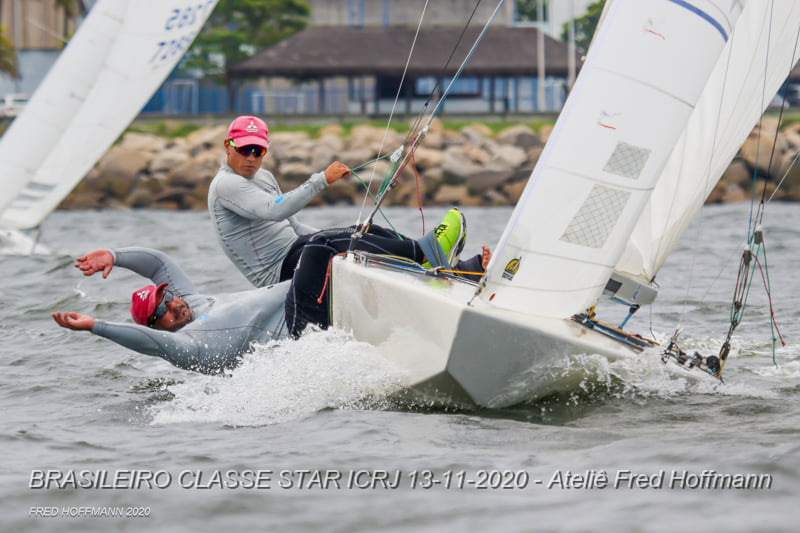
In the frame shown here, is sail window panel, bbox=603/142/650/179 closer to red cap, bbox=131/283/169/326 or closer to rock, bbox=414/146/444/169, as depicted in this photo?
red cap, bbox=131/283/169/326

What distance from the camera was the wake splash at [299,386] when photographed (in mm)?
4496

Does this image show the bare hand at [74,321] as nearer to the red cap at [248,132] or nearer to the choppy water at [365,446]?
the choppy water at [365,446]

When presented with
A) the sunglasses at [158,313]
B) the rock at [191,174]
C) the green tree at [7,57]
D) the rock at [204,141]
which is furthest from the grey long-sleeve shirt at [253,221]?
the green tree at [7,57]

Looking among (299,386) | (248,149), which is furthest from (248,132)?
(299,386)

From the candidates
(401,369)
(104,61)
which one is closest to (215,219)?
(401,369)

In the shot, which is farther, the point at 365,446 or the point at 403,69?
the point at 403,69

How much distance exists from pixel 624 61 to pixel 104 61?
837cm

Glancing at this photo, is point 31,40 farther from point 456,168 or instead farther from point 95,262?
point 95,262

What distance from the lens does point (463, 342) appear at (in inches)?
160

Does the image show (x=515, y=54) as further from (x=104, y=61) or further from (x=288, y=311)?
(x=288, y=311)

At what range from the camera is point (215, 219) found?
539cm

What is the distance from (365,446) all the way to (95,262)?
1744 mm

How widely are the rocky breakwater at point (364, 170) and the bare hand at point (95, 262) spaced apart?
57.3ft

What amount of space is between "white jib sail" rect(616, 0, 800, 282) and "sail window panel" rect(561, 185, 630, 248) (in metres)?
1.24
